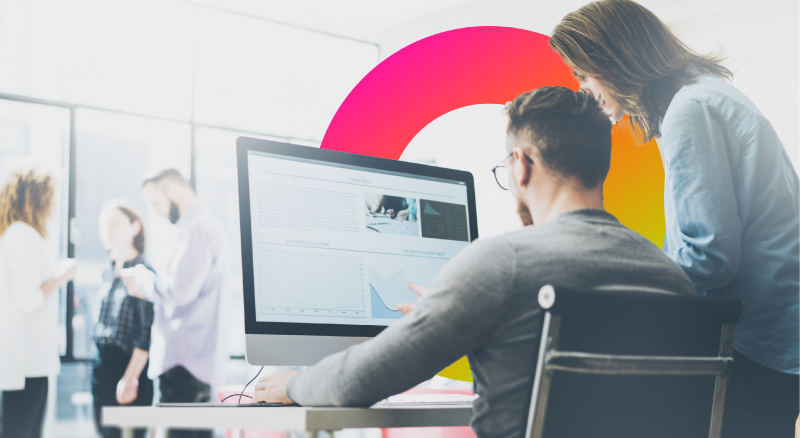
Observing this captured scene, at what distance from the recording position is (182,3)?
5316 mm

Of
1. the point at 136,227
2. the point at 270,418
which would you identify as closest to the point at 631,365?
the point at 270,418

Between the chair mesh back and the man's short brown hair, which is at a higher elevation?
the man's short brown hair

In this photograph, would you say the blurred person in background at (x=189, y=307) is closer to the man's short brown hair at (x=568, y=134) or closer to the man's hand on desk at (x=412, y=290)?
the man's hand on desk at (x=412, y=290)

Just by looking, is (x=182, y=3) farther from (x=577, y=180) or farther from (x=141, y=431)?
(x=577, y=180)

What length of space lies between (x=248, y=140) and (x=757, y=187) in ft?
3.63

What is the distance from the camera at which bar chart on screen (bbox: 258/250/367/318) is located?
1353 millimetres

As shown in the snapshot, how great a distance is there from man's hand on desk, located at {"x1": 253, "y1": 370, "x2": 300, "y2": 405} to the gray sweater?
0.57ft

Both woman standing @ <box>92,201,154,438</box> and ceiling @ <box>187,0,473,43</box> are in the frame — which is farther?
ceiling @ <box>187,0,473,43</box>

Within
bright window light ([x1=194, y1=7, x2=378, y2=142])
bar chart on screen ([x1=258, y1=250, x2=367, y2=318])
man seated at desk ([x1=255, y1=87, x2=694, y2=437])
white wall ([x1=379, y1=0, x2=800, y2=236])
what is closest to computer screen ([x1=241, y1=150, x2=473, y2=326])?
bar chart on screen ([x1=258, y1=250, x2=367, y2=318])

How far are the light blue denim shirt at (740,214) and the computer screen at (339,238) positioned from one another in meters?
0.56

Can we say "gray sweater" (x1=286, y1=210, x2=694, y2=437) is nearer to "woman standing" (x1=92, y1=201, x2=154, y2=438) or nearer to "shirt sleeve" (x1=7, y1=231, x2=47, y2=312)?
"shirt sleeve" (x1=7, y1=231, x2=47, y2=312)

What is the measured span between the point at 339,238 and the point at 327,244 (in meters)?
0.03

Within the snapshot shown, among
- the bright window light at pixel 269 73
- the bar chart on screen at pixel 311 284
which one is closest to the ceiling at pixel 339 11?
the bright window light at pixel 269 73

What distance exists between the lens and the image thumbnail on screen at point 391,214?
152 cm
